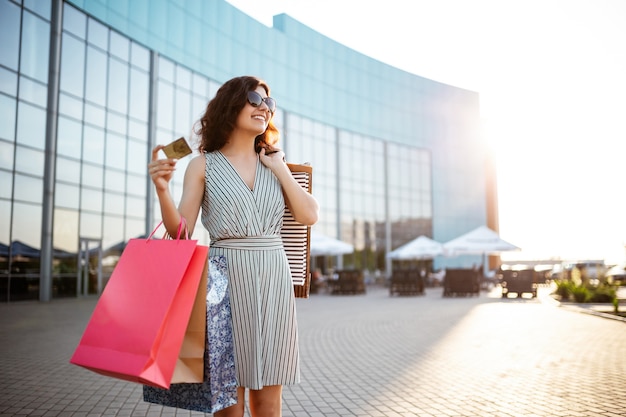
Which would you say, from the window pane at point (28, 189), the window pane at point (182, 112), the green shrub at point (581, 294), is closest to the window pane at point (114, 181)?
the window pane at point (28, 189)

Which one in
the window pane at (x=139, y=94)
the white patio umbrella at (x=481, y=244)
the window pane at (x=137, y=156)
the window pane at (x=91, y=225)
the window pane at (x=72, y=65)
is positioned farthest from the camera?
the window pane at (x=139, y=94)

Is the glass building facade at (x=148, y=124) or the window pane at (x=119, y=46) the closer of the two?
the glass building facade at (x=148, y=124)

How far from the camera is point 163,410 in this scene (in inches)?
195

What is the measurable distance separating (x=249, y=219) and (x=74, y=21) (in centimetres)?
2236

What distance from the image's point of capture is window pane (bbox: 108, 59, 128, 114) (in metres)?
23.7

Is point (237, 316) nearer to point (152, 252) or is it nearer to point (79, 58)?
point (152, 252)

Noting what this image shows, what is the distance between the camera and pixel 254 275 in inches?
94.3

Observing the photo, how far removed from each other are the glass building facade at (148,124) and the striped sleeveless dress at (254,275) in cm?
56

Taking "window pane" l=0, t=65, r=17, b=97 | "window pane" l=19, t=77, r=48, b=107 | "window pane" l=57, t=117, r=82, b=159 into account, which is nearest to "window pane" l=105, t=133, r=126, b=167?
"window pane" l=57, t=117, r=82, b=159

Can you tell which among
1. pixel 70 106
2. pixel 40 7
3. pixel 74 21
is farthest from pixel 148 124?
pixel 40 7

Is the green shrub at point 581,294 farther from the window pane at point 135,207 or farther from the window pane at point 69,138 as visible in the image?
the window pane at point 69,138

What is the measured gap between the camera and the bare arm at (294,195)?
2.53 meters

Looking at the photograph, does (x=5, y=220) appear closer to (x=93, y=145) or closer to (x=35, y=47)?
(x=93, y=145)

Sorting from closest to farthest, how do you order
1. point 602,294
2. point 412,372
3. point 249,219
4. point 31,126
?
1. point 249,219
2. point 412,372
3. point 602,294
4. point 31,126
